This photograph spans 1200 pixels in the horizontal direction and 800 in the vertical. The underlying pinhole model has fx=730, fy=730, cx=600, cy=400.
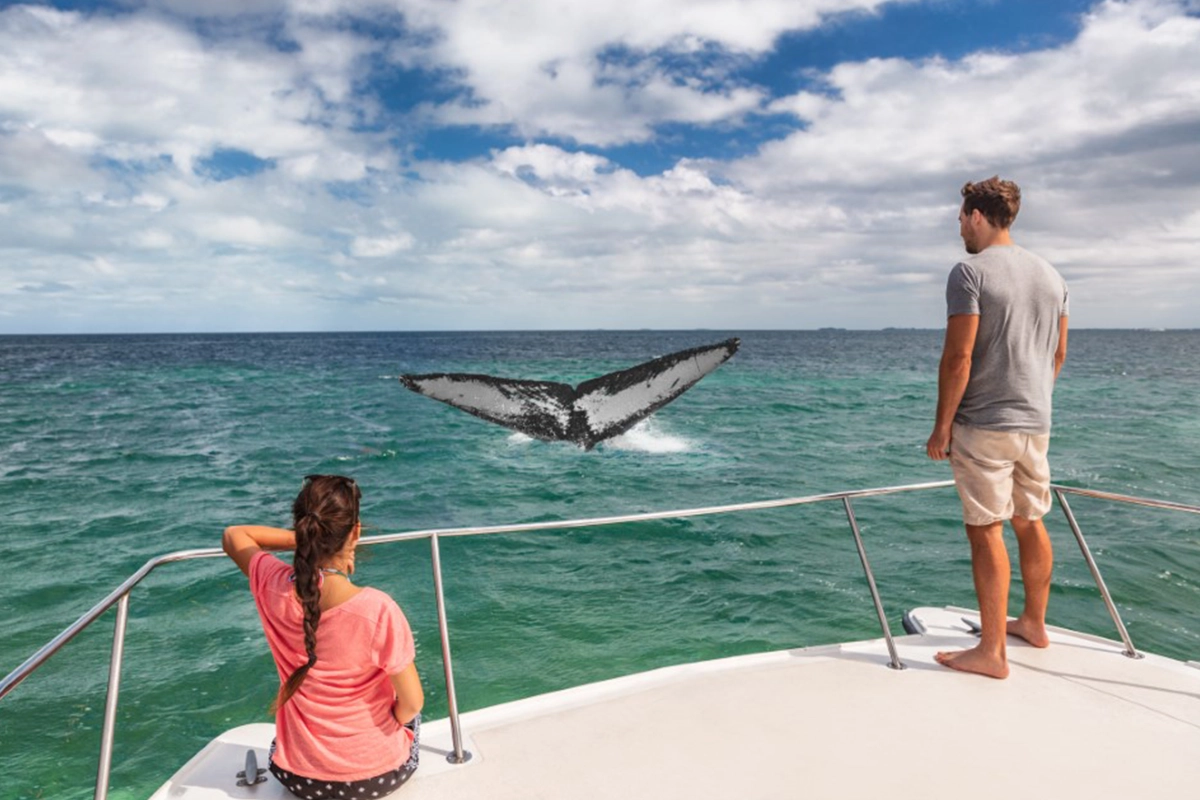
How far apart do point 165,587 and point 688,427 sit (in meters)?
20.8

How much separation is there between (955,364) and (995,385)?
0.29 meters

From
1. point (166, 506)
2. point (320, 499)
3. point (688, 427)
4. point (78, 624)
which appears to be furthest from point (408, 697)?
point (688, 427)

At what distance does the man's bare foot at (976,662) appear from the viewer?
4.11m

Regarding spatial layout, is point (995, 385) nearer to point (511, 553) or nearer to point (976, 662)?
point (976, 662)

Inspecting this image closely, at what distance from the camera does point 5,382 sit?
163 feet

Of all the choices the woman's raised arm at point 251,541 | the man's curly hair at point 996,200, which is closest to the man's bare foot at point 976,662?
the man's curly hair at point 996,200

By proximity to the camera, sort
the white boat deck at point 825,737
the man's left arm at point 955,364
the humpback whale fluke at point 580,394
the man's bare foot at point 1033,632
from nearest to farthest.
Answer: the white boat deck at point 825,737, the man's left arm at point 955,364, the man's bare foot at point 1033,632, the humpback whale fluke at point 580,394

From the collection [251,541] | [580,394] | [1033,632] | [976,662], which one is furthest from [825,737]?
[580,394]

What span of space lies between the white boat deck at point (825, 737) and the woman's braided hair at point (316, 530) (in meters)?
0.98

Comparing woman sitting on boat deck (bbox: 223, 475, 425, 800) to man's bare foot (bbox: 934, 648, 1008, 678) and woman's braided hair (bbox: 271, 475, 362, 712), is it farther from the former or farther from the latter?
man's bare foot (bbox: 934, 648, 1008, 678)

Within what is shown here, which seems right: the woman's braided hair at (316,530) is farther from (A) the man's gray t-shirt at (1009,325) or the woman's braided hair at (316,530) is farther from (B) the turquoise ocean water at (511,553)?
(B) the turquoise ocean water at (511,553)

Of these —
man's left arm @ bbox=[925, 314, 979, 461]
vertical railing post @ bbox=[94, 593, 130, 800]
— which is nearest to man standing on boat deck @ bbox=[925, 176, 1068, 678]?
man's left arm @ bbox=[925, 314, 979, 461]

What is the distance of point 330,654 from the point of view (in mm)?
2781

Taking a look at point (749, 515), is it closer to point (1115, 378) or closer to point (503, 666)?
point (503, 666)
